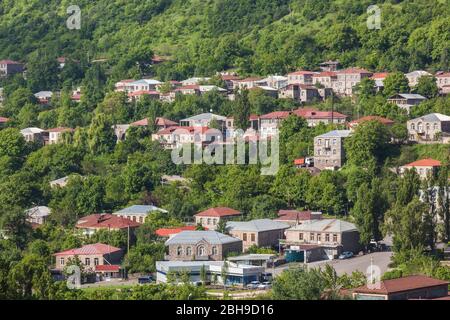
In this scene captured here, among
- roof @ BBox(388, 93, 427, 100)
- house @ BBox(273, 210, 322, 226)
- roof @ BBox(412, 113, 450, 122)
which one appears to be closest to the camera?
house @ BBox(273, 210, 322, 226)

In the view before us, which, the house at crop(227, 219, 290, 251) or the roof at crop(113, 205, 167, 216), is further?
the roof at crop(113, 205, 167, 216)

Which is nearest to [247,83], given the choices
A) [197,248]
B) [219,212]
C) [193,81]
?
[193,81]

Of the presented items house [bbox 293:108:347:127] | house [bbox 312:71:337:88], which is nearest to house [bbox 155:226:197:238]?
house [bbox 293:108:347:127]

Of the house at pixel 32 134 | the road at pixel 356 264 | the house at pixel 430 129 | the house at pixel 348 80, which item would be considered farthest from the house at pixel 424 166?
the house at pixel 32 134

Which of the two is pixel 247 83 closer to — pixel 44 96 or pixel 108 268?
pixel 44 96

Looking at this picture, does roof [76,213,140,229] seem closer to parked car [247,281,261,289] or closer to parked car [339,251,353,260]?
parked car [339,251,353,260]

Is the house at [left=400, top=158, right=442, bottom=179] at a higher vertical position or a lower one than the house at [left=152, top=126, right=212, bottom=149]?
lower
